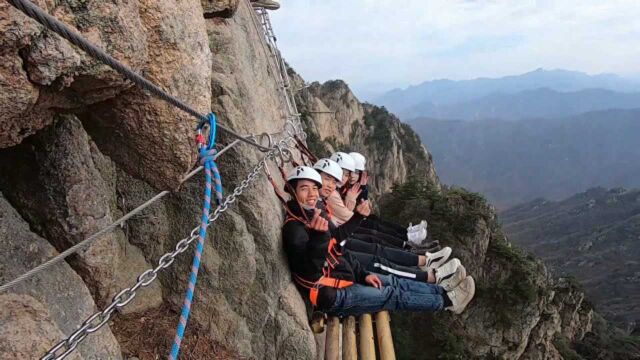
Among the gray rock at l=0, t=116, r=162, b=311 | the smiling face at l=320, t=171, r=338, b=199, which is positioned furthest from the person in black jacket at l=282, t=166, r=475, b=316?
the gray rock at l=0, t=116, r=162, b=311

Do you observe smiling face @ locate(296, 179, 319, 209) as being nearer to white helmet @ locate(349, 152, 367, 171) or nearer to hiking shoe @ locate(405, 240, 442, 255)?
white helmet @ locate(349, 152, 367, 171)

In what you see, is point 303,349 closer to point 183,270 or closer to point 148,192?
point 183,270

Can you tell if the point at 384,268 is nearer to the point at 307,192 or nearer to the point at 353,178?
the point at 307,192

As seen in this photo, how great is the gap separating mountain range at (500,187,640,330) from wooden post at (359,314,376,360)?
74.0m

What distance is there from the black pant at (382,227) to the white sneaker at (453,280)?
1863 millimetres

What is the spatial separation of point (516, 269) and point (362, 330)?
1238 centimetres

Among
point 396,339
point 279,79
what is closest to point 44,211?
point 279,79

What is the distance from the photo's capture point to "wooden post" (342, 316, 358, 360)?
6.20 meters

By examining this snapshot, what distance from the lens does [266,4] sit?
11.7 m

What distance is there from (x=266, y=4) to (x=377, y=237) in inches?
257

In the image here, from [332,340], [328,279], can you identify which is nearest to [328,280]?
[328,279]

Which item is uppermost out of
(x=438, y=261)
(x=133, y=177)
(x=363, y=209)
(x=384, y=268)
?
(x=133, y=177)

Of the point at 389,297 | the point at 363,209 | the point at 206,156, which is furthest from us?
the point at 363,209

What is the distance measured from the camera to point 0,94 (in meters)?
2.40
